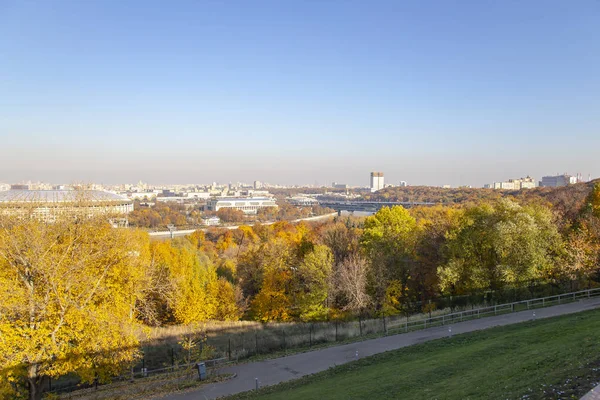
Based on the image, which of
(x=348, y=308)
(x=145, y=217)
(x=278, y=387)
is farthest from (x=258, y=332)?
(x=145, y=217)

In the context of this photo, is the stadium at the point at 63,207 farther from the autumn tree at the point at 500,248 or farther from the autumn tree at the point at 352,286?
the autumn tree at the point at 500,248

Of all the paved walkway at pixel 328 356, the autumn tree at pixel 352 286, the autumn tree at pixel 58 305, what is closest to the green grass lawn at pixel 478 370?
the paved walkway at pixel 328 356

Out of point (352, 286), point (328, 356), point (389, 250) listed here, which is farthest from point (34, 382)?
point (389, 250)

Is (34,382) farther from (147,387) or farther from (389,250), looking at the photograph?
(389,250)

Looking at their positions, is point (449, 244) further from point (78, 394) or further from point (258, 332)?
point (78, 394)

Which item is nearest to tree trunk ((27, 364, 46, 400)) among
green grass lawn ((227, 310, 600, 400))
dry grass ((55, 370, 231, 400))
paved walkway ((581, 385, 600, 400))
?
dry grass ((55, 370, 231, 400))

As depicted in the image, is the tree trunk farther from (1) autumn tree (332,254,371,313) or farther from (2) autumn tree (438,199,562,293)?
(2) autumn tree (438,199,562,293)
